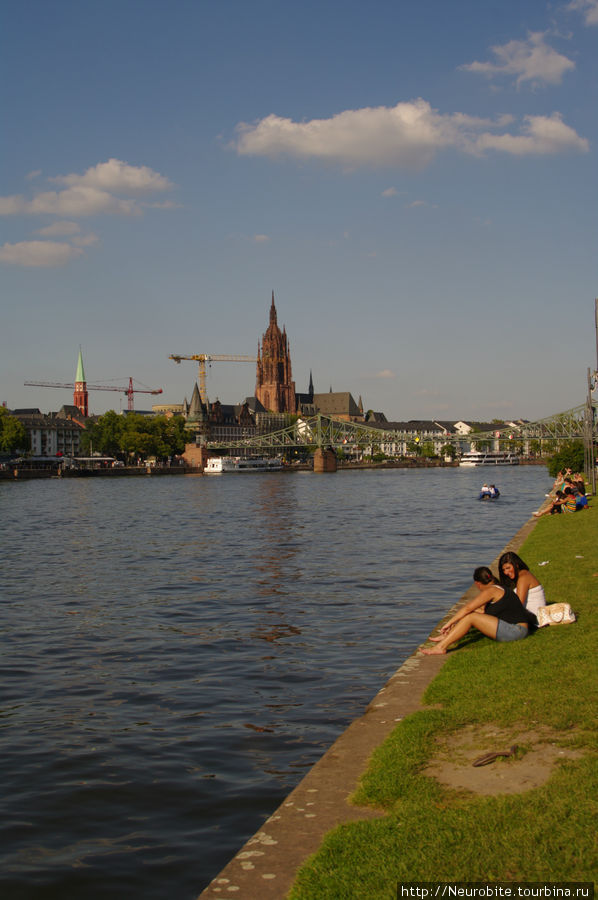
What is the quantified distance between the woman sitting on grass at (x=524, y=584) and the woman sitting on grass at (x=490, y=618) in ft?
1.17

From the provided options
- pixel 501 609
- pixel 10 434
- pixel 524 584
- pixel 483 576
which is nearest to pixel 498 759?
pixel 501 609

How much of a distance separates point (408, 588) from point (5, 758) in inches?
537

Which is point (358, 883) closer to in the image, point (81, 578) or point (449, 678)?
point (449, 678)

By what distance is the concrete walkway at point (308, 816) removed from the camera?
5.68 m

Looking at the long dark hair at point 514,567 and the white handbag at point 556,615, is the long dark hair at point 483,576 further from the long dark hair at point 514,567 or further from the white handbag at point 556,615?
the white handbag at point 556,615

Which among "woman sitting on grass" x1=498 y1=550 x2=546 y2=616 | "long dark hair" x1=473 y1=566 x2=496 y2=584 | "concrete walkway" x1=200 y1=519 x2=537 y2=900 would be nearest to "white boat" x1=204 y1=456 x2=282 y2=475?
"woman sitting on grass" x1=498 y1=550 x2=546 y2=616

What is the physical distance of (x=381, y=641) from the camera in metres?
16.2

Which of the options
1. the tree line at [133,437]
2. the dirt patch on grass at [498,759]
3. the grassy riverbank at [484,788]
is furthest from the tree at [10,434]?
the dirt patch on grass at [498,759]

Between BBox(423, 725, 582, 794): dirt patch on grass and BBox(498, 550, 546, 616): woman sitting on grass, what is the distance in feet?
16.9

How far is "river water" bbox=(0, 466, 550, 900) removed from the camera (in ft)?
26.3

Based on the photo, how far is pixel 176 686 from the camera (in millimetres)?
13586

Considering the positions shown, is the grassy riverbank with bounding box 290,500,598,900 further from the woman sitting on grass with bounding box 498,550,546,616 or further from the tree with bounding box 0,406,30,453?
the tree with bounding box 0,406,30,453

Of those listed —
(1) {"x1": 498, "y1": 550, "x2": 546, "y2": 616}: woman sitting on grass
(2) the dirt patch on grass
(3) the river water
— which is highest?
(1) {"x1": 498, "y1": 550, "x2": 546, "y2": 616}: woman sitting on grass

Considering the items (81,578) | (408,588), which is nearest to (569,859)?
(408,588)
